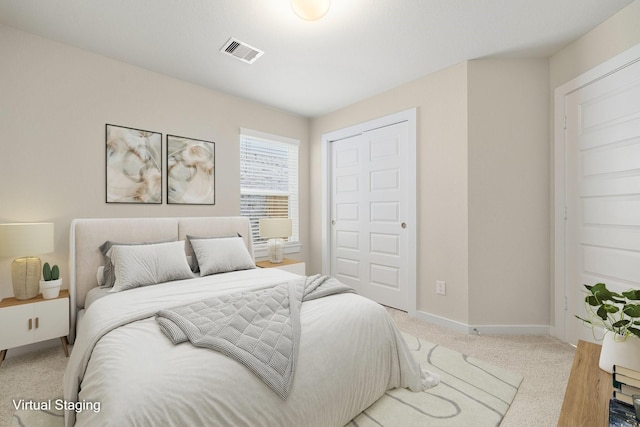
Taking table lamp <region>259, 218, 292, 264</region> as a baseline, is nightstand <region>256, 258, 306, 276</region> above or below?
below

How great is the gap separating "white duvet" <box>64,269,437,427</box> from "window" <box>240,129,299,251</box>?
6.21 ft

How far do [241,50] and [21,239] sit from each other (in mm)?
2202

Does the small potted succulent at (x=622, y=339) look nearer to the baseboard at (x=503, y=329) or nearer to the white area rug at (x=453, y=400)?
the white area rug at (x=453, y=400)

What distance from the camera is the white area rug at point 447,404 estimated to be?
1.58 metres

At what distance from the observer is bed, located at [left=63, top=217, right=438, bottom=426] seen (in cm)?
106

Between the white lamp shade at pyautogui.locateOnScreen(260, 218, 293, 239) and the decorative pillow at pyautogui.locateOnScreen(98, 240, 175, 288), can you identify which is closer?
the decorative pillow at pyautogui.locateOnScreen(98, 240, 175, 288)

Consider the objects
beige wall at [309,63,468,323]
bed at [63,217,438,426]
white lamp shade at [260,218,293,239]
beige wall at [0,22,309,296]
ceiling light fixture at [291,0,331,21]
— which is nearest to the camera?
bed at [63,217,438,426]

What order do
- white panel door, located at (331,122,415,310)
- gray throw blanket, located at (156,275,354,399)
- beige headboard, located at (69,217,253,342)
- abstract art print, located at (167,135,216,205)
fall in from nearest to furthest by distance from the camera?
gray throw blanket, located at (156,275,354,399), beige headboard, located at (69,217,253,342), abstract art print, located at (167,135,216,205), white panel door, located at (331,122,415,310)

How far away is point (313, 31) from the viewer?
2.29 m

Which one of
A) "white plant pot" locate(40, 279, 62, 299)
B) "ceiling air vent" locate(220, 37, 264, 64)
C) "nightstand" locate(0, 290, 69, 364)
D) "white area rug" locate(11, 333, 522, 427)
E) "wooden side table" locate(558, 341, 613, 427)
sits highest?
"ceiling air vent" locate(220, 37, 264, 64)

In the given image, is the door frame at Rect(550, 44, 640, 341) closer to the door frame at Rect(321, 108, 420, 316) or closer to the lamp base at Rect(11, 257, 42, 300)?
the door frame at Rect(321, 108, 420, 316)

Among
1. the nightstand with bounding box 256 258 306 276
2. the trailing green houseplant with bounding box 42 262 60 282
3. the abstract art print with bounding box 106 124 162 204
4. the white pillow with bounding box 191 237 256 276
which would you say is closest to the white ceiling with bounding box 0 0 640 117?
the abstract art print with bounding box 106 124 162 204

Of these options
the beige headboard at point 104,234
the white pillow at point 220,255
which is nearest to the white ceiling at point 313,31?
the beige headboard at point 104,234

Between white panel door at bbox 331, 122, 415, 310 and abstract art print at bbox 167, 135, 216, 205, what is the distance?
66.4 inches
